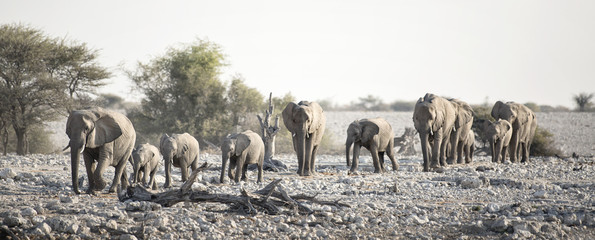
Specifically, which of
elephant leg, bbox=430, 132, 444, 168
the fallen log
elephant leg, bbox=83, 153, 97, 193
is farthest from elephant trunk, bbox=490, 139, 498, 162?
elephant leg, bbox=83, 153, 97, 193

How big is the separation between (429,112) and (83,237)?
13098 millimetres

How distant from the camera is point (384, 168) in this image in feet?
65.9

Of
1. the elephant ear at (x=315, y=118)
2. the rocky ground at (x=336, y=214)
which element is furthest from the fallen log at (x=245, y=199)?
the elephant ear at (x=315, y=118)

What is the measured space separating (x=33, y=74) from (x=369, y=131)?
1673 centimetres

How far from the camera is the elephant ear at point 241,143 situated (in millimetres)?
15480

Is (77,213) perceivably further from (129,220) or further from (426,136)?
(426,136)

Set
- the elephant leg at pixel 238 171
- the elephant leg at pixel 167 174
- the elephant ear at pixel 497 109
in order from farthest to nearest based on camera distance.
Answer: the elephant ear at pixel 497 109
the elephant leg at pixel 238 171
the elephant leg at pixel 167 174

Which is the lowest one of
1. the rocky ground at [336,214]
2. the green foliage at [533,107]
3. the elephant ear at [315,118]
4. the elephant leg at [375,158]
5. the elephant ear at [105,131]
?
the rocky ground at [336,214]

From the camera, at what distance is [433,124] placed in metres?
20.4

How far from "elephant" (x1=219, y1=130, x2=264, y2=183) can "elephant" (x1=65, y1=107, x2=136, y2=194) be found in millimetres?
2417

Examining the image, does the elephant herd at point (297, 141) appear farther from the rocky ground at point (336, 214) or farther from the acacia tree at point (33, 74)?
the acacia tree at point (33, 74)

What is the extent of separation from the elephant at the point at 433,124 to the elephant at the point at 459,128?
1437mm

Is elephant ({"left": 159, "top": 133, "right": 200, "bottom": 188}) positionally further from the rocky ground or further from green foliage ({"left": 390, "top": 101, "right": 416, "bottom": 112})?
green foliage ({"left": 390, "top": 101, "right": 416, "bottom": 112})

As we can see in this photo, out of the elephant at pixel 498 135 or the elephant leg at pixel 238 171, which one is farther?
the elephant at pixel 498 135
